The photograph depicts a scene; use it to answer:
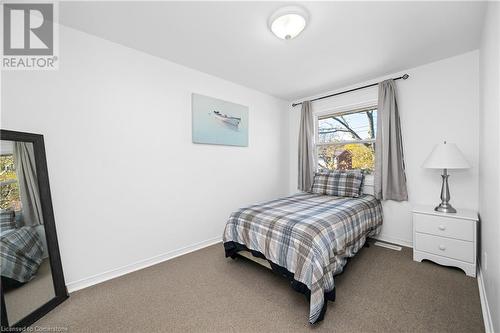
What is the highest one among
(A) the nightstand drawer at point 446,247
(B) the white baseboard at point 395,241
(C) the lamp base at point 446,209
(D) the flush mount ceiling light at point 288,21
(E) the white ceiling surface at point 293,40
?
(E) the white ceiling surface at point 293,40

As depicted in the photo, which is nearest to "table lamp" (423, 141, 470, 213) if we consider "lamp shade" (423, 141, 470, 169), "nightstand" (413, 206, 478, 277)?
"lamp shade" (423, 141, 470, 169)

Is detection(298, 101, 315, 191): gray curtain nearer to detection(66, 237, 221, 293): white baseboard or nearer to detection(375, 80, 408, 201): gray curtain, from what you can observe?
detection(375, 80, 408, 201): gray curtain

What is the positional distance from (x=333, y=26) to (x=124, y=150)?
234cm

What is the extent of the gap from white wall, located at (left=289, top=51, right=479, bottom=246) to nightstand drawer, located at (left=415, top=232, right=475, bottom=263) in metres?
0.51

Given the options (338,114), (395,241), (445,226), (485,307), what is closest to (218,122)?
(338,114)

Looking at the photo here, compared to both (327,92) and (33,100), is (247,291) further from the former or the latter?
(327,92)

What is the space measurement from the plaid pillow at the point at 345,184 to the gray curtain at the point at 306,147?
0.52 metres

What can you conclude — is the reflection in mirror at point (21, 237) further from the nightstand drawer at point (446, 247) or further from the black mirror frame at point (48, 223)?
the nightstand drawer at point (446, 247)

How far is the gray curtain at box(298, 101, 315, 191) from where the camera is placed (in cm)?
358

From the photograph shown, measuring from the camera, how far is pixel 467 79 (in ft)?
7.38

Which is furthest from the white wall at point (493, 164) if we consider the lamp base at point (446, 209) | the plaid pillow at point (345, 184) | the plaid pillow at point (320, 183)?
the plaid pillow at point (320, 183)

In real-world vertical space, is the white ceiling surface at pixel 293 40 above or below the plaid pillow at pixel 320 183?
above

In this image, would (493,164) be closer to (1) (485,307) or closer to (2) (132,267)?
(1) (485,307)

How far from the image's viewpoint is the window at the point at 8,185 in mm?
1405
